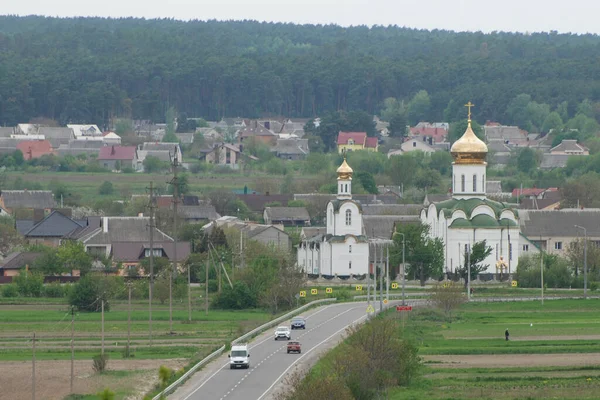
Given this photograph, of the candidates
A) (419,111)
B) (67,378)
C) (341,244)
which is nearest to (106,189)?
(341,244)

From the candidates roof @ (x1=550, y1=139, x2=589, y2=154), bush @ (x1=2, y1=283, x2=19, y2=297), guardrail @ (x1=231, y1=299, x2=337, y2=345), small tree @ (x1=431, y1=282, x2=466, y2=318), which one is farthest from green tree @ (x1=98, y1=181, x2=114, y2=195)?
small tree @ (x1=431, y1=282, x2=466, y2=318)

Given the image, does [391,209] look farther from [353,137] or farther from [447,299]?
[353,137]

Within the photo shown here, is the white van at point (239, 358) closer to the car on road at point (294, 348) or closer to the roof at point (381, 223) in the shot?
the car on road at point (294, 348)

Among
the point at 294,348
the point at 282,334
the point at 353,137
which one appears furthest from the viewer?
the point at 353,137

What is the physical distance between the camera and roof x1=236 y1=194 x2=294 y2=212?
112938 millimetres

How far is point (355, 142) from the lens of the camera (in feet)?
533

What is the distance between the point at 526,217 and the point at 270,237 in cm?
1194

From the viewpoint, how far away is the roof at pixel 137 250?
83938mm

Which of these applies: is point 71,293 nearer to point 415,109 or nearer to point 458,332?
point 458,332

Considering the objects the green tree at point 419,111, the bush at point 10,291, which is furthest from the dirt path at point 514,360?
the green tree at point 419,111

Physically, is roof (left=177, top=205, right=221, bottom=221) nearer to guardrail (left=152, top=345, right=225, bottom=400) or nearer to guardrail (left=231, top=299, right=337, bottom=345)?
guardrail (left=231, top=299, right=337, bottom=345)

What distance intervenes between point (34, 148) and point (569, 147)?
40303 millimetres

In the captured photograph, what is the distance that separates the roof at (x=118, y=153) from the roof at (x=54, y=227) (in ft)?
154

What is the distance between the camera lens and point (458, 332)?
206 ft
